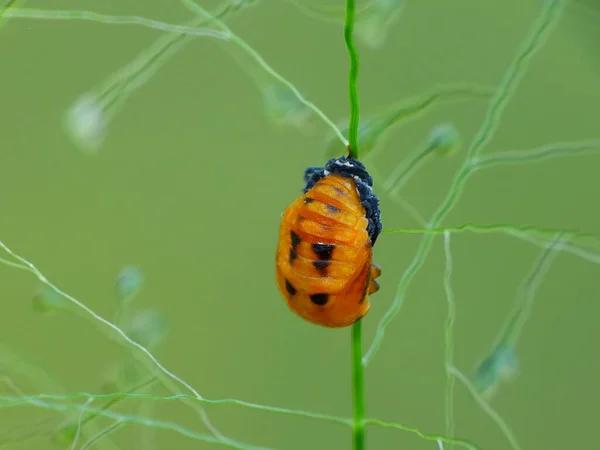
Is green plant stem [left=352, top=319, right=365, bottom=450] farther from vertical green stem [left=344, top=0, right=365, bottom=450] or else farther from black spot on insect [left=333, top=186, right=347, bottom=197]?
black spot on insect [left=333, top=186, right=347, bottom=197]

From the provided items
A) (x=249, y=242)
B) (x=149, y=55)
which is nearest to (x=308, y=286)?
(x=249, y=242)

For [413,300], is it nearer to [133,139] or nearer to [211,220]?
[211,220]

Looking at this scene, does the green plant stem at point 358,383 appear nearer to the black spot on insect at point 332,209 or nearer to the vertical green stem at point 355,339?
the vertical green stem at point 355,339

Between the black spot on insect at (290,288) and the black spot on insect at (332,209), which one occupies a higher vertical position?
the black spot on insect at (332,209)

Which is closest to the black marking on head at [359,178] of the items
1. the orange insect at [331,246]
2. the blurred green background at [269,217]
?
the orange insect at [331,246]

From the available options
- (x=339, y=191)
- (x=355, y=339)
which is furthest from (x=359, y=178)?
(x=355, y=339)
